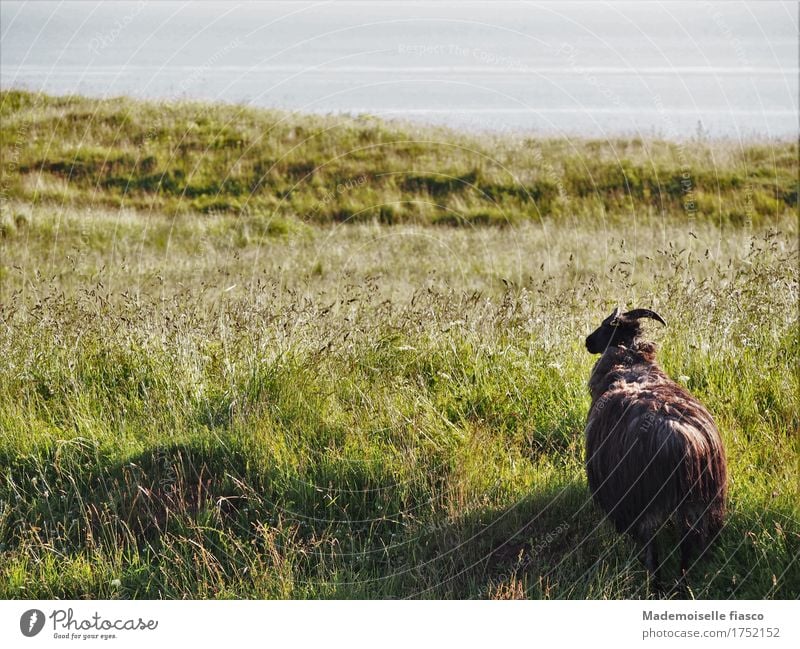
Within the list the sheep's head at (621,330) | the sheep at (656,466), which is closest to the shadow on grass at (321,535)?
the sheep at (656,466)

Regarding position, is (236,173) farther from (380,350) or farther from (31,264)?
(380,350)

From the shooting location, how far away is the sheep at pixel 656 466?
410cm

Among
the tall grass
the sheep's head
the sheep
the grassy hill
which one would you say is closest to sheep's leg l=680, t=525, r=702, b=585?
the sheep

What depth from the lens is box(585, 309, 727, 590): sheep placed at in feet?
13.4

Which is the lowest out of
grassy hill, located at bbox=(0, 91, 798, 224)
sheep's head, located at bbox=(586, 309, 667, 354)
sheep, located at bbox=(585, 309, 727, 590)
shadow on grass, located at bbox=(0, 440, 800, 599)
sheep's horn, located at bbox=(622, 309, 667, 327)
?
shadow on grass, located at bbox=(0, 440, 800, 599)

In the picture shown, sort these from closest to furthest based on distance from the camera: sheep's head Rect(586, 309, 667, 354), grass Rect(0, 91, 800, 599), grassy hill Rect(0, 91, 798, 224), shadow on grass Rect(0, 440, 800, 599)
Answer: shadow on grass Rect(0, 440, 800, 599), grass Rect(0, 91, 800, 599), sheep's head Rect(586, 309, 667, 354), grassy hill Rect(0, 91, 798, 224)

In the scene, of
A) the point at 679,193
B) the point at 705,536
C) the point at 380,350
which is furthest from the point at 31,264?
the point at 679,193

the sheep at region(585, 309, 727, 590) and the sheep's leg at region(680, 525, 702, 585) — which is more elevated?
the sheep at region(585, 309, 727, 590)

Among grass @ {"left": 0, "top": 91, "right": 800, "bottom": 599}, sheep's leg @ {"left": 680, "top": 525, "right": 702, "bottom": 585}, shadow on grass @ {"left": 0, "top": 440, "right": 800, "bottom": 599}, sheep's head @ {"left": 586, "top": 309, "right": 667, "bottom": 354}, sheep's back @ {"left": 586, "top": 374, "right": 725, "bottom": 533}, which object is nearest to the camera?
sheep's back @ {"left": 586, "top": 374, "right": 725, "bottom": 533}

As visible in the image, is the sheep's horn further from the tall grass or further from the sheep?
the tall grass

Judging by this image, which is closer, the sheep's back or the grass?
the sheep's back

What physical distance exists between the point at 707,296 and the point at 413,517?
3322mm

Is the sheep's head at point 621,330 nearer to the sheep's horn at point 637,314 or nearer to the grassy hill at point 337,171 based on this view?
the sheep's horn at point 637,314
